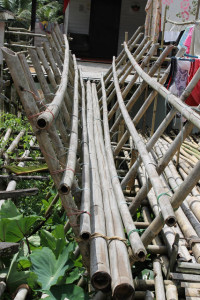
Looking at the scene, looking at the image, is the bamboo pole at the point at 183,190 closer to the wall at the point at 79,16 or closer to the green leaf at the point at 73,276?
the green leaf at the point at 73,276

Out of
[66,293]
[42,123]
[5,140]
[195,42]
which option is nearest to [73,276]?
[66,293]

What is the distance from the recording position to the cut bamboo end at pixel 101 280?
2.33m

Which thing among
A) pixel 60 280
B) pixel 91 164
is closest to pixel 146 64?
pixel 91 164

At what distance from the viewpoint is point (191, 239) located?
336cm

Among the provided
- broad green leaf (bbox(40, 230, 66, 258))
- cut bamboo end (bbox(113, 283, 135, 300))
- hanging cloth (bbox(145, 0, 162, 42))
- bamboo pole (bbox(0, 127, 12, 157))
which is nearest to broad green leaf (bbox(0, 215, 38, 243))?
broad green leaf (bbox(40, 230, 66, 258))

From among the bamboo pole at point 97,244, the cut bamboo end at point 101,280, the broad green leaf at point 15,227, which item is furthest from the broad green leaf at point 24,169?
the cut bamboo end at point 101,280

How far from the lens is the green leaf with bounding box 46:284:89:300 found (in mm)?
2959

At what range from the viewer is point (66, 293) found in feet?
9.84

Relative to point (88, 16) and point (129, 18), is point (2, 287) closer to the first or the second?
point (88, 16)

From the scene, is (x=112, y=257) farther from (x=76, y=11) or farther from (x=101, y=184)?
(x=76, y=11)

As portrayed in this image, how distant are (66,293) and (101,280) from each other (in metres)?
0.71

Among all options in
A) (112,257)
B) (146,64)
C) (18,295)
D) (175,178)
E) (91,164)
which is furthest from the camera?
(146,64)

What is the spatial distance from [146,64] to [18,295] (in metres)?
4.59

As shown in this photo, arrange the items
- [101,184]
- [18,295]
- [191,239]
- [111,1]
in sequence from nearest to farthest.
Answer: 1. [18,295]
2. [191,239]
3. [101,184]
4. [111,1]
